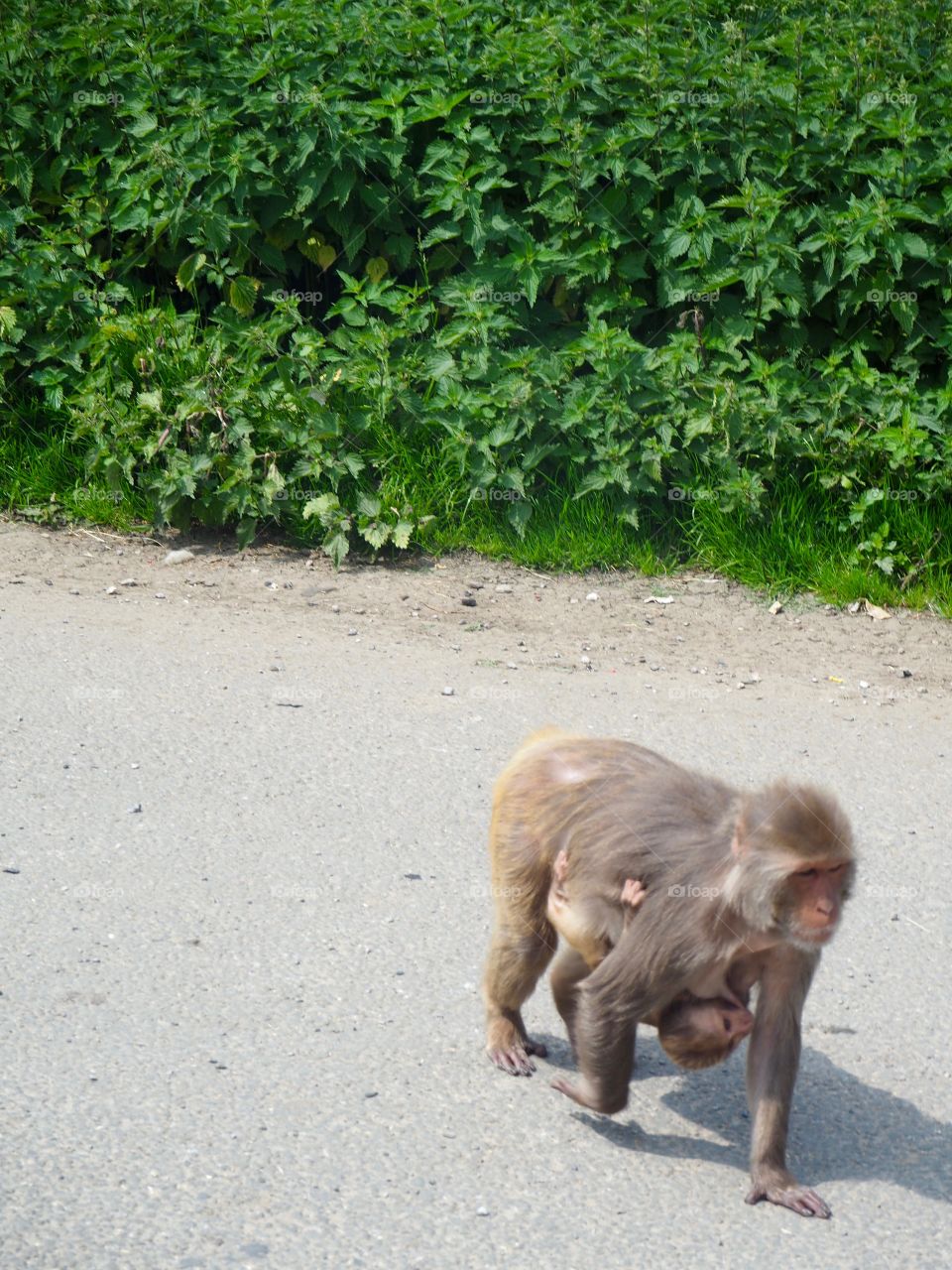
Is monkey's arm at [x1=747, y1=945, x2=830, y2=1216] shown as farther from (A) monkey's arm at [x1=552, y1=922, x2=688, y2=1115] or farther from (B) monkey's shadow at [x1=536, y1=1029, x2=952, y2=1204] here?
(A) monkey's arm at [x1=552, y1=922, x2=688, y2=1115]

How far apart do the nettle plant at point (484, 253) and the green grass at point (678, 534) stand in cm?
7

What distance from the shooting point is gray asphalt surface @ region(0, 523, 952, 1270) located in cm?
374

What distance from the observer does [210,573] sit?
879cm

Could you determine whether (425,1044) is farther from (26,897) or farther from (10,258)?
(10,258)

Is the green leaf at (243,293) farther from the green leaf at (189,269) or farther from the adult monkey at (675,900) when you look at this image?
the adult monkey at (675,900)

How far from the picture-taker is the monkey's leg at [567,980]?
4383 millimetres

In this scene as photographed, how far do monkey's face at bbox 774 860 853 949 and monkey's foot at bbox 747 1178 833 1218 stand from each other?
2.25 ft

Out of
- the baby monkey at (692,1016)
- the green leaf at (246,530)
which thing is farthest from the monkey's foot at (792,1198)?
the green leaf at (246,530)

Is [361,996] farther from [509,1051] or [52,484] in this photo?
[52,484]

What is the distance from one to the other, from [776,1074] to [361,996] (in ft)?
4.59

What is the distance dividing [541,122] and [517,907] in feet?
21.3

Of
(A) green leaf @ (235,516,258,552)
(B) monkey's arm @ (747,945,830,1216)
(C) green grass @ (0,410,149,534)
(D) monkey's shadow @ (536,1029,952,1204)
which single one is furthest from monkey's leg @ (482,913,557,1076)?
(C) green grass @ (0,410,149,534)

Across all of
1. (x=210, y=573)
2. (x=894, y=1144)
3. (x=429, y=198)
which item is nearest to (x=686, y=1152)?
(x=894, y=1144)

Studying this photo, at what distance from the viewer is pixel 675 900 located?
395 cm
